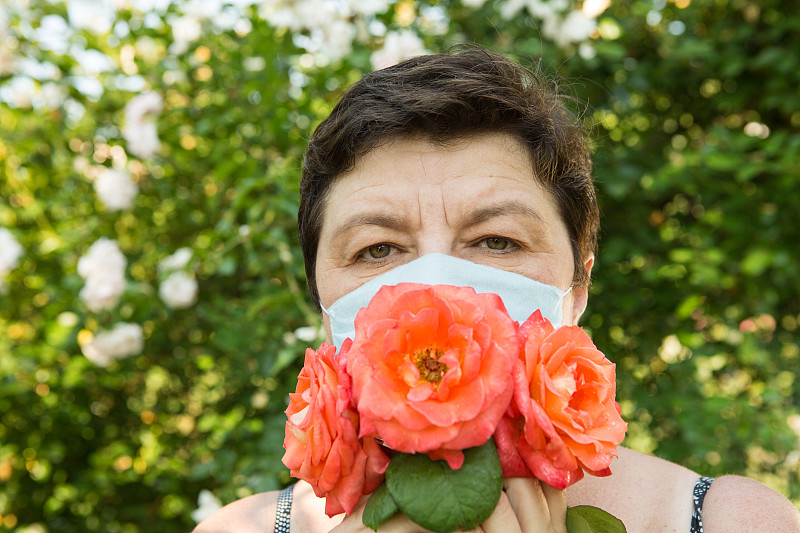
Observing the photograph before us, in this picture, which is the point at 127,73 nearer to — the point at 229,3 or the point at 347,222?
the point at 229,3

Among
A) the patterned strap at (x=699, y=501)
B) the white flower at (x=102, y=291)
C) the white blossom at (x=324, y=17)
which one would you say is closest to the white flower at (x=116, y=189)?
the white flower at (x=102, y=291)

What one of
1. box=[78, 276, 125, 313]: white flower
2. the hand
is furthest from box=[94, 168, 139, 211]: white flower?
the hand

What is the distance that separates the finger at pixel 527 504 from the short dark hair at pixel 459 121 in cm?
70

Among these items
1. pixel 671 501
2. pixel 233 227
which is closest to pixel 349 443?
pixel 671 501

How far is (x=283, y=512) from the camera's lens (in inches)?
72.5

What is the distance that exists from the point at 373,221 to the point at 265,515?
0.95 metres

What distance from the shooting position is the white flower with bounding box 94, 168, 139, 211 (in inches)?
121

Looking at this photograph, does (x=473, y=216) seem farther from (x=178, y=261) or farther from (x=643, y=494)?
(x=178, y=261)

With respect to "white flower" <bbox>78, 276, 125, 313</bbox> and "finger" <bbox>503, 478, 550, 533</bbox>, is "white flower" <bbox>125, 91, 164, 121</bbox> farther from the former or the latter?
"finger" <bbox>503, 478, 550, 533</bbox>

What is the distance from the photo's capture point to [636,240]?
Answer: 3.19 meters

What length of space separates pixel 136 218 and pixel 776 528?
303 cm

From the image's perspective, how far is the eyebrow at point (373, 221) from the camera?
148cm

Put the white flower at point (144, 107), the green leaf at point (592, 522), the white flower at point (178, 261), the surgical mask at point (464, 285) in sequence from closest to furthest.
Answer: the green leaf at point (592, 522) → the surgical mask at point (464, 285) → the white flower at point (178, 261) → the white flower at point (144, 107)

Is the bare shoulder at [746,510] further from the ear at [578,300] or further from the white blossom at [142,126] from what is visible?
the white blossom at [142,126]
